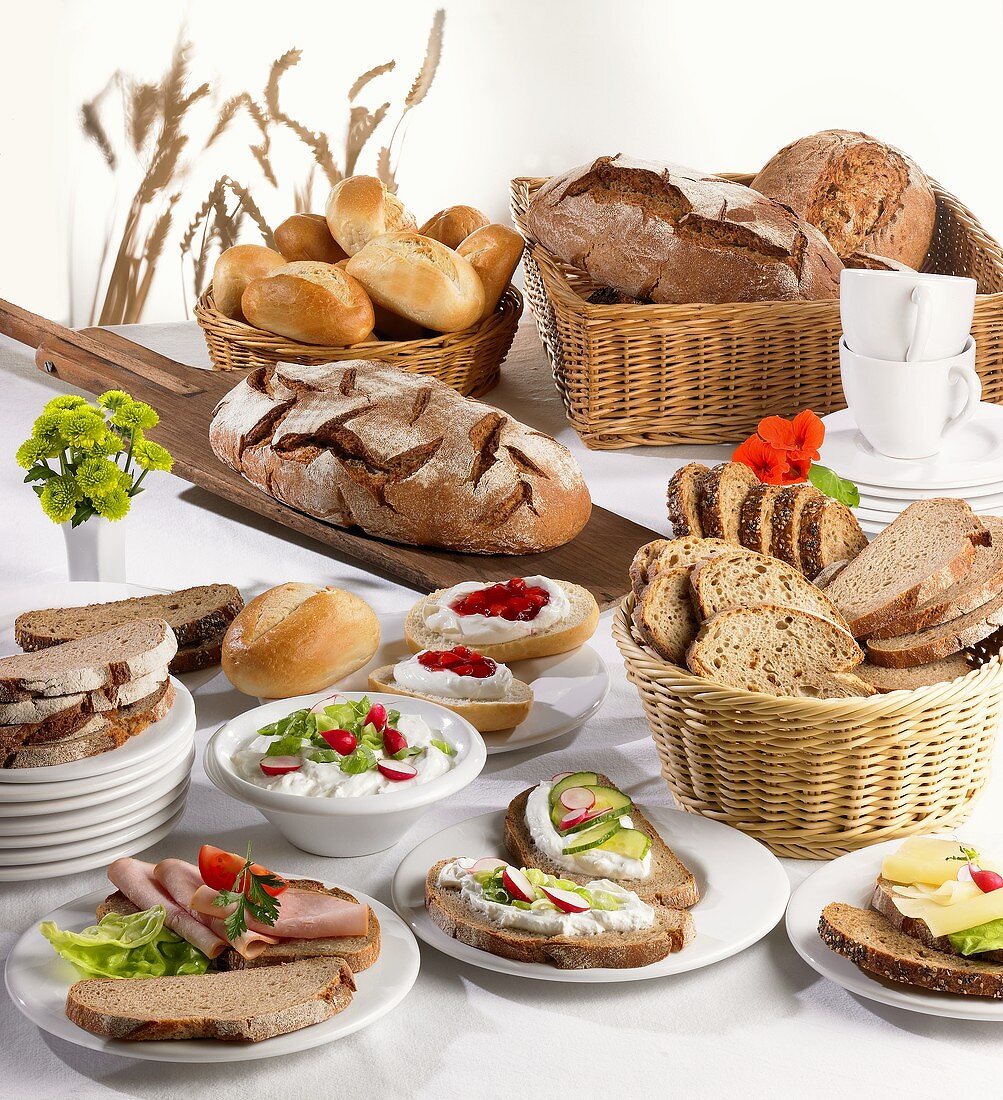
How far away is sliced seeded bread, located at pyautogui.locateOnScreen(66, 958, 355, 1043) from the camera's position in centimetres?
95

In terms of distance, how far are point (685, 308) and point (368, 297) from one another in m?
0.62

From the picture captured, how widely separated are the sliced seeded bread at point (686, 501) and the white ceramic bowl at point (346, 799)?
517mm

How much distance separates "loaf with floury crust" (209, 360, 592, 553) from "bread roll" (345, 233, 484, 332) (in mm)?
300

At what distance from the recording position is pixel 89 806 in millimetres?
1197

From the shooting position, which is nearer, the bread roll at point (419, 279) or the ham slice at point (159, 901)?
the ham slice at point (159, 901)

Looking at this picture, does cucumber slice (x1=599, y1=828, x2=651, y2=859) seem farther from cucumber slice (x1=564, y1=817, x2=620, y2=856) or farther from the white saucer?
the white saucer

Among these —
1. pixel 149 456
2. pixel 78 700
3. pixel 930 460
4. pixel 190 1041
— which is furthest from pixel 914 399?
pixel 190 1041

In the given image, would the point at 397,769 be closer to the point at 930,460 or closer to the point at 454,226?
the point at 930,460

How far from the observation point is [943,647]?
133cm

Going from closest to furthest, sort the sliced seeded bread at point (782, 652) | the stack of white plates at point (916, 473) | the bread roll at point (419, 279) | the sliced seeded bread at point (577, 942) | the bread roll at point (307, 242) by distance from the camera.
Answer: the sliced seeded bread at point (577, 942)
the sliced seeded bread at point (782, 652)
the stack of white plates at point (916, 473)
the bread roll at point (419, 279)
the bread roll at point (307, 242)

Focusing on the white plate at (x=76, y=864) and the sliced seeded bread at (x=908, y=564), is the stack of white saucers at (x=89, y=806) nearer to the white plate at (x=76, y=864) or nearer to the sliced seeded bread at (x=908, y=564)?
the white plate at (x=76, y=864)

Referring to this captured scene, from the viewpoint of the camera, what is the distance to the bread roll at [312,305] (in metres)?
2.43

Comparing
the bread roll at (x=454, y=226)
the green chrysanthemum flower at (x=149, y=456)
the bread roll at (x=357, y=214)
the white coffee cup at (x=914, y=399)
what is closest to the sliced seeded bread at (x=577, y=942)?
the green chrysanthemum flower at (x=149, y=456)

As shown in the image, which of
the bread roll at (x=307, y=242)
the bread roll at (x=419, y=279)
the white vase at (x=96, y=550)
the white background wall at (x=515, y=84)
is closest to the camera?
the white vase at (x=96, y=550)
